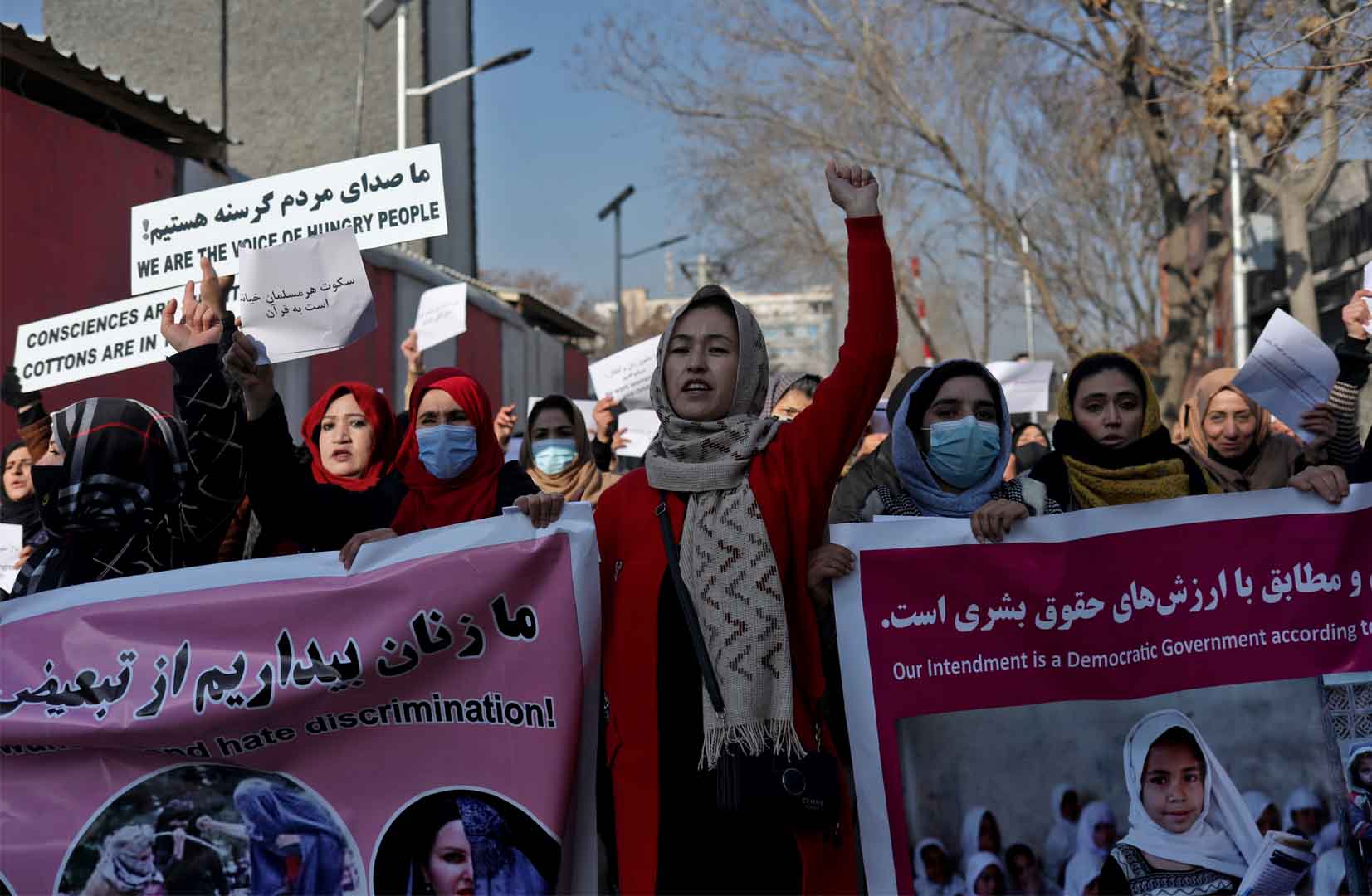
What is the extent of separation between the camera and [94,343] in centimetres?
392

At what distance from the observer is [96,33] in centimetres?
1814

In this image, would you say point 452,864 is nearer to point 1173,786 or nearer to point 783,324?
point 1173,786

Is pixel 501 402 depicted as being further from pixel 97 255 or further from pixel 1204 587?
pixel 1204 587

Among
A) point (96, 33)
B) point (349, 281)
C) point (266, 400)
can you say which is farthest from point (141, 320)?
point (96, 33)

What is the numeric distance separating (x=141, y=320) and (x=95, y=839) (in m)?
1.67

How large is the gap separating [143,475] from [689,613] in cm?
123

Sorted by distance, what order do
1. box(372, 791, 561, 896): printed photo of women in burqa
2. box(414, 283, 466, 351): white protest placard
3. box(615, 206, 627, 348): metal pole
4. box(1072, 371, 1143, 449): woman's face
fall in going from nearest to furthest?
box(372, 791, 561, 896): printed photo of women in burqa, box(1072, 371, 1143, 449): woman's face, box(414, 283, 466, 351): white protest placard, box(615, 206, 627, 348): metal pole

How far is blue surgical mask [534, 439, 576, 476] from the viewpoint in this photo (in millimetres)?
4867

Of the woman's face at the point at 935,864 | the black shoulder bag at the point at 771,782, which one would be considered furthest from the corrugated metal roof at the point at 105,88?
the woman's face at the point at 935,864

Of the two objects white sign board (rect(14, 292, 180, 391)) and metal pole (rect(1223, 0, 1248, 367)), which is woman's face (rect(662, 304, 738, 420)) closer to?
white sign board (rect(14, 292, 180, 391))

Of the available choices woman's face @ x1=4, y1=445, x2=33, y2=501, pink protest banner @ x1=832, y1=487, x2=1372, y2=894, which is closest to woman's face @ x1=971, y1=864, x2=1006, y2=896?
pink protest banner @ x1=832, y1=487, x2=1372, y2=894

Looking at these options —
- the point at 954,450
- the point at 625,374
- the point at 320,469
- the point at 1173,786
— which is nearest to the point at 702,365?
the point at 954,450

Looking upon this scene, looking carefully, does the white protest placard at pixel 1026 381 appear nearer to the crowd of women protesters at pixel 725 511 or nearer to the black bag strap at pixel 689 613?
the crowd of women protesters at pixel 725 511

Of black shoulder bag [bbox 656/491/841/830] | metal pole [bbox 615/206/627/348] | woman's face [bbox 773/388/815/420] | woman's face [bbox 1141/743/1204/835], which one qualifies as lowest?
woman's face [bbox 1141/743/1204/835]
